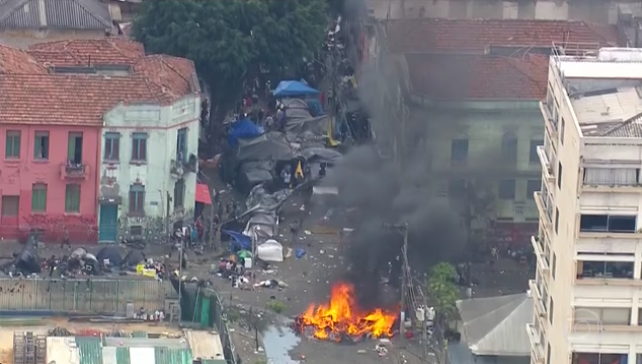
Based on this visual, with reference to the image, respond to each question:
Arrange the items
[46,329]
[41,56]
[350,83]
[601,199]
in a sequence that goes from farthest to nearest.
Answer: [350,83] → [41,56] → [46,329] → [601,199]

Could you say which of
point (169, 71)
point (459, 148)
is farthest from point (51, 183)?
point (459, 148)

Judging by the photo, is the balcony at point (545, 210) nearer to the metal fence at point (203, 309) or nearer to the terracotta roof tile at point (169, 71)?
the metal fence at point (203, 309)

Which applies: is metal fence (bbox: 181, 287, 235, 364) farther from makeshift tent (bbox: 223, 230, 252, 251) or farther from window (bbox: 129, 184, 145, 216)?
window (bbox: 129, 184, 145, 216)

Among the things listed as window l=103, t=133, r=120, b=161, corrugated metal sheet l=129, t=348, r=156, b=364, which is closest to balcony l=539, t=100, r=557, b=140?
corrugated metal sheet l=129, t=348, r=156, b=364

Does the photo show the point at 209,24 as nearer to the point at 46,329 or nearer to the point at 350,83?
the point at 350,83

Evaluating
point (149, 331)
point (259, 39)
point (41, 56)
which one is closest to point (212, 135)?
point (259, 39)

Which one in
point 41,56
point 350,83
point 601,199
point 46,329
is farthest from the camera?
point 350,83
